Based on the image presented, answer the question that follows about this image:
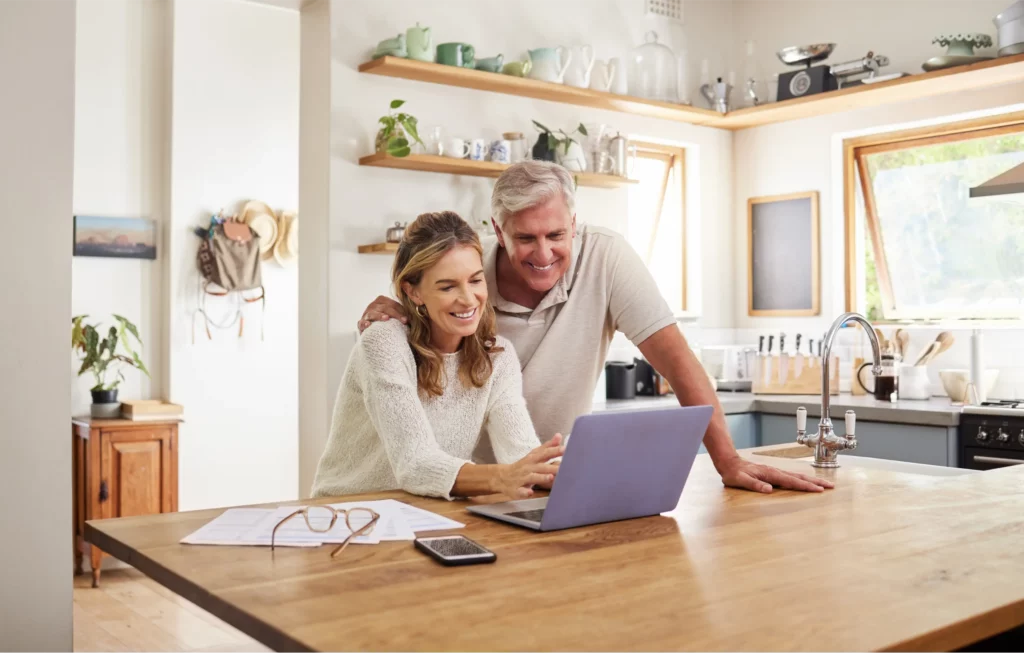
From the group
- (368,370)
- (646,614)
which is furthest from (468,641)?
(368,370)

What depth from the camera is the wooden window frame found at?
17.3 feet

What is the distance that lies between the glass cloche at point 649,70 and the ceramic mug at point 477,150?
1.16 meters

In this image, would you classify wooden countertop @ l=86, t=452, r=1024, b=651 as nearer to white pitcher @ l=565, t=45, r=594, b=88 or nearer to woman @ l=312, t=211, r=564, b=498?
woman @ l=312, t=211, r=564, b=498

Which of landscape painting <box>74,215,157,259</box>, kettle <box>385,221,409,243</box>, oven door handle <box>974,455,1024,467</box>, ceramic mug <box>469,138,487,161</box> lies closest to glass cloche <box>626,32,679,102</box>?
ceramic mug <box>469,138,487,161</box>

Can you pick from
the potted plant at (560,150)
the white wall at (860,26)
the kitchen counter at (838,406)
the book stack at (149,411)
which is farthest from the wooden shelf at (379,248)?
the white wall at (860,26)

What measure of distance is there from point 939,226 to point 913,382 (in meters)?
0.84

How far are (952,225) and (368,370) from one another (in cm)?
359

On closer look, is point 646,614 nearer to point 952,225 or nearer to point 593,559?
point 593,559

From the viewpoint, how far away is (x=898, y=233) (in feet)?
15.9

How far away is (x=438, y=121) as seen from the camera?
13.9 ft

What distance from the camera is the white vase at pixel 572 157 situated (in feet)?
14.7

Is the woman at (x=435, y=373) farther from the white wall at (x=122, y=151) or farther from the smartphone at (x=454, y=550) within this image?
the white wall at (x=122, y=151)

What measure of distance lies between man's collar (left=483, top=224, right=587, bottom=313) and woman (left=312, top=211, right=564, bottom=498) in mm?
329

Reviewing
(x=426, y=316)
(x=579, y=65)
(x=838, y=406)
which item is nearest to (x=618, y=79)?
(x=579, y=65)
